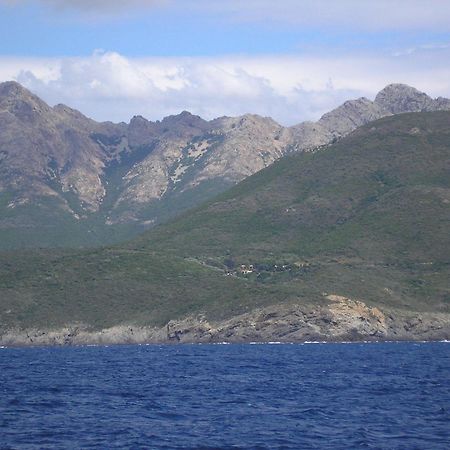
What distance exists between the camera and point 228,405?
90812mm

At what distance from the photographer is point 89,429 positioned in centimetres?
7562

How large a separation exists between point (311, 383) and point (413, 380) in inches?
456

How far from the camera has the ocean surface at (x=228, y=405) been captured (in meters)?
71.3

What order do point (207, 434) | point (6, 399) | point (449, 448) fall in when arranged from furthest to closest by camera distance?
point (6, 399)
point (207, 434)
point (449, 448)

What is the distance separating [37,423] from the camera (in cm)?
7850

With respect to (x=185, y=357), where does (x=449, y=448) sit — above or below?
above

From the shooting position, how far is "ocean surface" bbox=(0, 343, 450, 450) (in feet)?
234

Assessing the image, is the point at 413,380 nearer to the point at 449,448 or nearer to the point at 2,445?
the point at 449,448

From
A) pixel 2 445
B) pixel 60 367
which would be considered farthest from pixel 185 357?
pixel 2 445

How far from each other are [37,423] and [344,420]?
22.4m

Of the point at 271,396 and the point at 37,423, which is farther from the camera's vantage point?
the point at 271,396

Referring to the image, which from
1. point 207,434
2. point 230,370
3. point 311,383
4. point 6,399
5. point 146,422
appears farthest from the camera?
point 230,370

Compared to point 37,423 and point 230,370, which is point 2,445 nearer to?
point 37,423

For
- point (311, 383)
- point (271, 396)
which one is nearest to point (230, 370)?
point (311, 383)
